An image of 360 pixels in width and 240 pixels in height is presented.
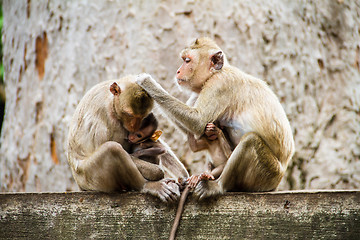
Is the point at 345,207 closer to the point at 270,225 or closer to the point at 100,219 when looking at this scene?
the point at 270,225

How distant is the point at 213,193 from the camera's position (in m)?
3.70

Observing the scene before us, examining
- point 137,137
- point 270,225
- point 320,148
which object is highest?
point 137,137

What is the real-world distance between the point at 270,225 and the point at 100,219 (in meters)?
1.37

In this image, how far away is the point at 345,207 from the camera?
3.46 meters

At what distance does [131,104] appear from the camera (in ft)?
13.0

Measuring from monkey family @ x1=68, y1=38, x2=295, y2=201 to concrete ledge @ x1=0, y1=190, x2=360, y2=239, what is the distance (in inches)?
5.6

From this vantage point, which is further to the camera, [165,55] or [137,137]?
[165,55]

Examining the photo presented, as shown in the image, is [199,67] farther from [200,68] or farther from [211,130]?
[211,130]

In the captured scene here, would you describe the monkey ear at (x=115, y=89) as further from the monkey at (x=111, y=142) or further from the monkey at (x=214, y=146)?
the monkey at (x=214, y=146)

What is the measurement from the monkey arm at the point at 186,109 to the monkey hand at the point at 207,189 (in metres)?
0.53

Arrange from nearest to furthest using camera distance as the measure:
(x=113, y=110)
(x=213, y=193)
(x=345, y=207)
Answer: (x=345, y=207) → (x=213, y=193) → (x=113, y=110)

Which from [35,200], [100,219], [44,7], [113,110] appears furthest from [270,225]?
[44,7]

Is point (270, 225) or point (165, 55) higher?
point (165, 55)

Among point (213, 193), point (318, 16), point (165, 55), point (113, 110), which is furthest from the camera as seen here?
point (318, 16)
